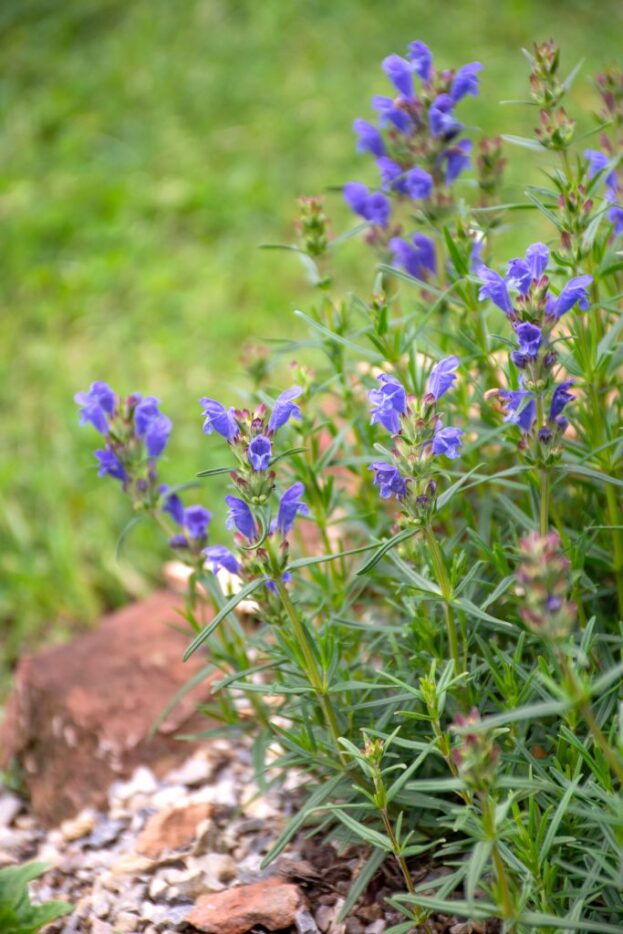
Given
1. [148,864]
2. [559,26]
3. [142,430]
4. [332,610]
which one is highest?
[559,26]

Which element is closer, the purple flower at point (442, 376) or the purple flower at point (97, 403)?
the purple flower at point (442, 376)

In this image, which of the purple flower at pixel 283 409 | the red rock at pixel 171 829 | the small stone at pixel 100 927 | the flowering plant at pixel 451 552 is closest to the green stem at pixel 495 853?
the flowering plant at pixel 451 552

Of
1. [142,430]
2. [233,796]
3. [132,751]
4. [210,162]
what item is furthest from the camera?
[210,162]

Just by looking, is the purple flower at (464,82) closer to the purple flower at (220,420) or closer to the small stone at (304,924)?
the purple flower at (220,420)

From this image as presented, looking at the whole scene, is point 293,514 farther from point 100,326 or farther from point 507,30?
point 507,30

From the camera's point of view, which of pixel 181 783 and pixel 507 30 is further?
pixel 507 30

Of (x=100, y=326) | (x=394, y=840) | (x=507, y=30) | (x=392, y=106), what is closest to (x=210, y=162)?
(x=100, y=326)

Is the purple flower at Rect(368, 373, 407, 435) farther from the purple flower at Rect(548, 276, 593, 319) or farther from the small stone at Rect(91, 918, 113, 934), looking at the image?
the small stone at Rect(91, 918, 113, 934)
